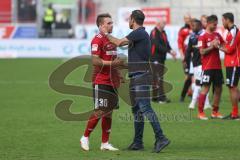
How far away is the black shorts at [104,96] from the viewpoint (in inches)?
439

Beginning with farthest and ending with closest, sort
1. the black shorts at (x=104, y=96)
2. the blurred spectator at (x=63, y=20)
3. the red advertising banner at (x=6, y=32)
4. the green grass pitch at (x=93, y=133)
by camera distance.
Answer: the blurred spectator at (x=63, y=20), the red advertising banner at (x=6, y=32), the black shorts at (x=104, y=96), the green grass pitch at (x=93, y=133)

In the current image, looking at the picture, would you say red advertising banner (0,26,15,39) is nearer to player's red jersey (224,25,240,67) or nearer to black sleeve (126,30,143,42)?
player's red jersey (224,25,240,67)

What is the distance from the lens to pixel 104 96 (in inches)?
439

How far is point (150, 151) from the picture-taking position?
11.0 meters

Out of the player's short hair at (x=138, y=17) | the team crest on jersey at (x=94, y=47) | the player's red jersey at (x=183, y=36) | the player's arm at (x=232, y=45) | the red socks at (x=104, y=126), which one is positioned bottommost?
the red socks at (x=104, y=126)

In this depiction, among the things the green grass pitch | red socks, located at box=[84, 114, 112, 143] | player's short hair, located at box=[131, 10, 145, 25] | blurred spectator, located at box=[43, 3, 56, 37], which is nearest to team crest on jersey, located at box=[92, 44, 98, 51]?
player's short hair, located at box=[131, 10, 145, 25]

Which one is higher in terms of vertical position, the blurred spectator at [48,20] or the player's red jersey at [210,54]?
the player's red jersey at [210,54]

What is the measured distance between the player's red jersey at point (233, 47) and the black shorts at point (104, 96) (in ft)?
13.9

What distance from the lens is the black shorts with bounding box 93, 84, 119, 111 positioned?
36.6ft

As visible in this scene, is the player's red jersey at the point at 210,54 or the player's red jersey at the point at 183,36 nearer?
the player's red jersey at the point at 210,54

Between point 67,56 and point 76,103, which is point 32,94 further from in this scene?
point 67,56

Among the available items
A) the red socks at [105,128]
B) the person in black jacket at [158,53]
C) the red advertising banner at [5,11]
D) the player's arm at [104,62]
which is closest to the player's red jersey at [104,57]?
the player's arm at [104,62]

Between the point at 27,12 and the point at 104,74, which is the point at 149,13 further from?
the point at 104,74

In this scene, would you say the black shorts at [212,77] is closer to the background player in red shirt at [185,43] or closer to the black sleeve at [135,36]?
the background player in red shirt at [185,43]
